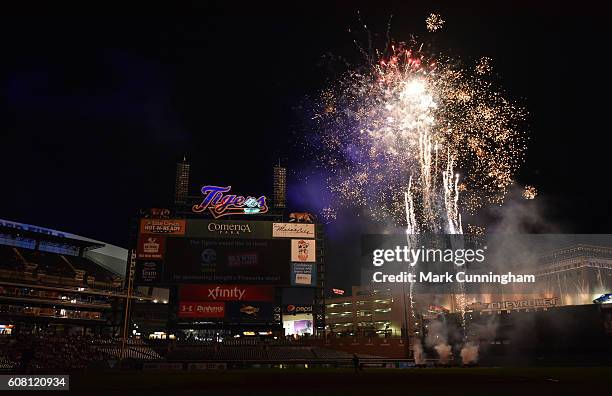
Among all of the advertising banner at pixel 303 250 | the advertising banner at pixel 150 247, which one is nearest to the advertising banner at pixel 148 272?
the advertising banner at pixel 150 247

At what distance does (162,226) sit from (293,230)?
13.7 m

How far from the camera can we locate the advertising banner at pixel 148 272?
50.1 m

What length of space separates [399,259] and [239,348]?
→ 1859cm

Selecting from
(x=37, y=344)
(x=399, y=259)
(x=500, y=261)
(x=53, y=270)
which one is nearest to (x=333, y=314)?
(x=500, y=261)

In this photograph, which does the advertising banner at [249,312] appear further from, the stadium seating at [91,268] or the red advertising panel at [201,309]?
the stadium seating at [91,268]

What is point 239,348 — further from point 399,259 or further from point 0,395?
point 0,395

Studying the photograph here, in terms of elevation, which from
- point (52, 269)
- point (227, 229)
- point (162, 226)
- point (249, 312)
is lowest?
point (249, 312)

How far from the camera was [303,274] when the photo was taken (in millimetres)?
52406

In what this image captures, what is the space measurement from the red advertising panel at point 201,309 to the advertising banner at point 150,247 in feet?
17.9

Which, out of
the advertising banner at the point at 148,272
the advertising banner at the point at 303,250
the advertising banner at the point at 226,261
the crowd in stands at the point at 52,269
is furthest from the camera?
the crowd in stands at the point at 52,269

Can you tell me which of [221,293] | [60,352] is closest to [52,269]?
[60,352]

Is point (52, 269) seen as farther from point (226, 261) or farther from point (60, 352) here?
point (226, 261)

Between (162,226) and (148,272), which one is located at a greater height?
(162,226)

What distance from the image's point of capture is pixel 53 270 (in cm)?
6669
